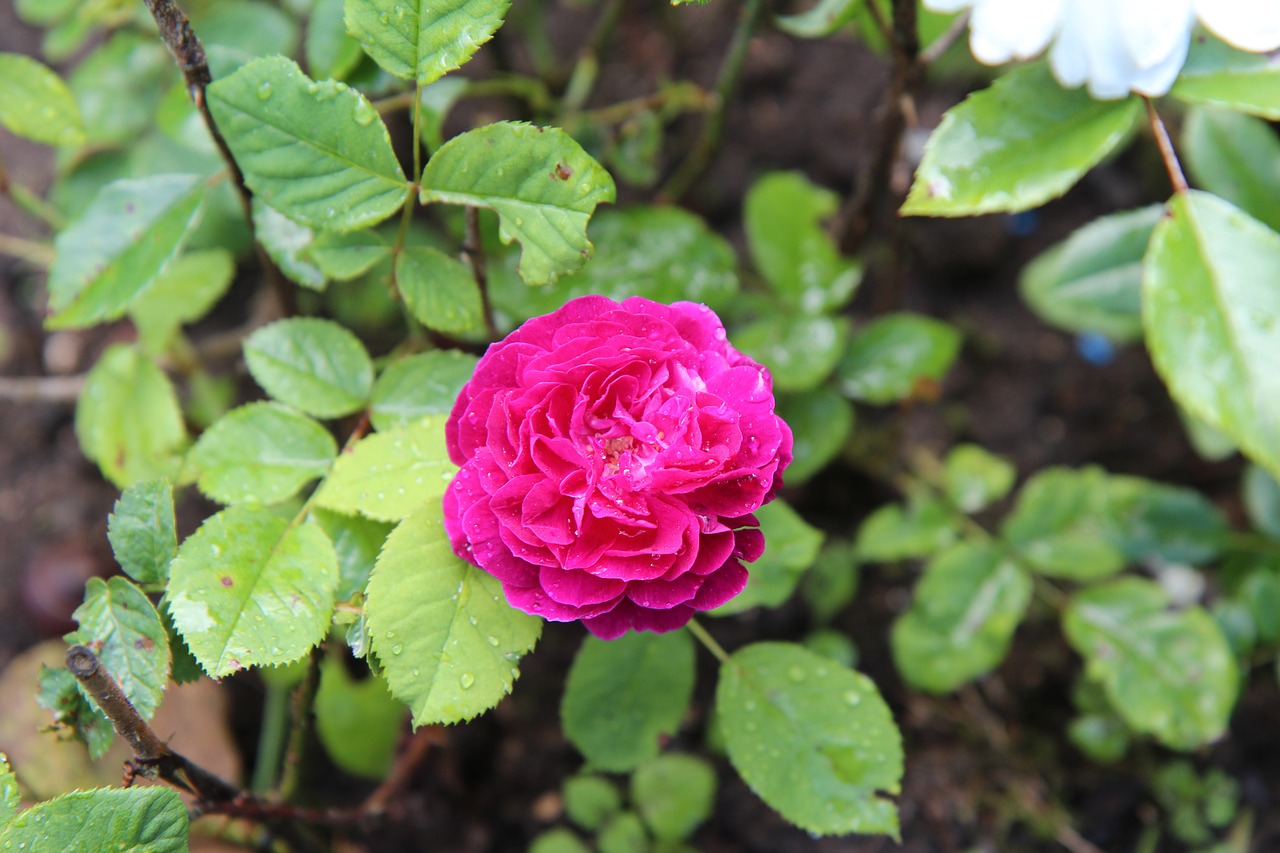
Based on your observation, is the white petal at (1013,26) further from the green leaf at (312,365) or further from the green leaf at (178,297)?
the green leaf at (178,297)

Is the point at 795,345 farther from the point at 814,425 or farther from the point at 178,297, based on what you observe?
the point at 178,297

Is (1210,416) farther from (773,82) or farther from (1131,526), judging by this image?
(773,82)

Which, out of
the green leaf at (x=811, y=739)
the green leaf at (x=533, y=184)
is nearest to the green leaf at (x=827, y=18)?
the green leaf at (x=533, y=184)

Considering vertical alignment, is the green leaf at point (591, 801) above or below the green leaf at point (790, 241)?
below

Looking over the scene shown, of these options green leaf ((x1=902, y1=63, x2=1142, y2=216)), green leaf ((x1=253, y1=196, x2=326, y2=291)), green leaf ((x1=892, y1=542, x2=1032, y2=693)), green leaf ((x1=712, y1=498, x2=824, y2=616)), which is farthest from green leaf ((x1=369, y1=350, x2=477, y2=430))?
green leaf ((x1=892, y1=542, x2=1032, y2=693))

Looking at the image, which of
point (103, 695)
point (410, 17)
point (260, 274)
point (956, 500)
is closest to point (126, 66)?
point (260, 274)

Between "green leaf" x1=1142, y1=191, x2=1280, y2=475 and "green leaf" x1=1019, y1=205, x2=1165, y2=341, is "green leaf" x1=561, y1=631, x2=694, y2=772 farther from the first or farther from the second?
"green leaf" x1=1019, y1=205, x2=1165, y2=341

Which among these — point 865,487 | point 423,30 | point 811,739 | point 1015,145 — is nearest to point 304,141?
point 423,30
